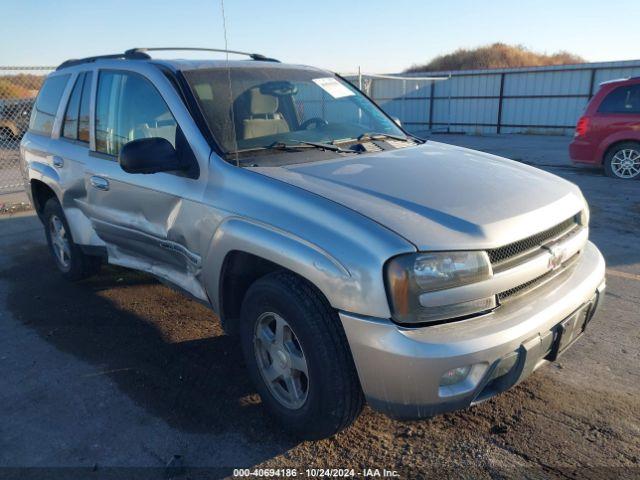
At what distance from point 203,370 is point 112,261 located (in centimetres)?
124

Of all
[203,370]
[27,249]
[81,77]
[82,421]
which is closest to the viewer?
[82,421]

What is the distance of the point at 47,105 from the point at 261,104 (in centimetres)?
264

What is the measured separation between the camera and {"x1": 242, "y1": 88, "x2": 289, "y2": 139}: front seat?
3207 millimetres

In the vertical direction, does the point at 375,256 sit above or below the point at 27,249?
above

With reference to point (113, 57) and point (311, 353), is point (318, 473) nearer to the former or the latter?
point (311, 353)

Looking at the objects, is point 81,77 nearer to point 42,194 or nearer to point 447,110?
point 42,194

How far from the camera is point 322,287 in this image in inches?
87.8

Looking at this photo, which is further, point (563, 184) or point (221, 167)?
point (563, 184)

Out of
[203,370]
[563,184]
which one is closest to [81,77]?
[203,370]

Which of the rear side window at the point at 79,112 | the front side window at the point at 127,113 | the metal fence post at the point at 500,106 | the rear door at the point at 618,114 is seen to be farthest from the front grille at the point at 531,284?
the metal fence post at the point at 500,106

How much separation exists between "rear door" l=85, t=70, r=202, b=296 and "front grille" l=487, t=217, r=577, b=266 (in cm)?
164

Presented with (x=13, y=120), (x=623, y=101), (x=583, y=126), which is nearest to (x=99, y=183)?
(x=583, y=126)

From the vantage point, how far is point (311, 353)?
231 cm

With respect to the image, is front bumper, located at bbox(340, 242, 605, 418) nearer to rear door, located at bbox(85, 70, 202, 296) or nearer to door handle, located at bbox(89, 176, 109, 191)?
rear door, located at bbox(85, 70, 202, 296)
